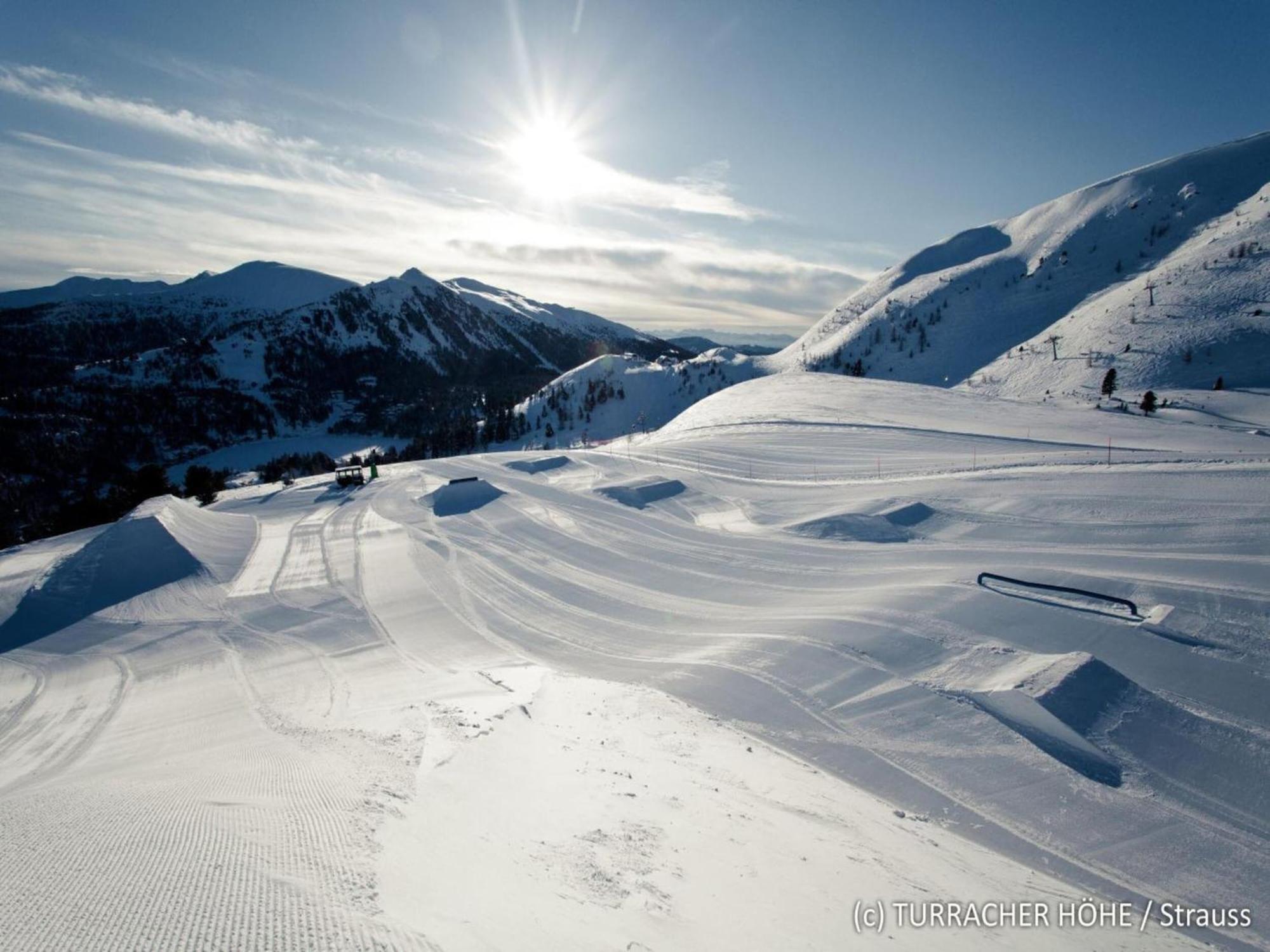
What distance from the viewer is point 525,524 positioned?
24.8 metres

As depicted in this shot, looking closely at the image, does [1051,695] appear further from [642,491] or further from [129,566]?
[129,566]

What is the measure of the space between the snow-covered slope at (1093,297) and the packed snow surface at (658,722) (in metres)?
57.6

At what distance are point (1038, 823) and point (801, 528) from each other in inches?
504

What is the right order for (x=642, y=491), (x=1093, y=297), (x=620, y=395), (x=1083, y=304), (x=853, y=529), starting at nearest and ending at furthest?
1. (x=853, y=529)
2. (x=642, y=491)
3. (x=1083, y=304)
4. (x=1093, y=297)
5. (x=620, y=395)

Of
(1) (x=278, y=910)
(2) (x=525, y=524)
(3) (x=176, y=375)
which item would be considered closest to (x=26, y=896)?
(1) (x=278, y=910)

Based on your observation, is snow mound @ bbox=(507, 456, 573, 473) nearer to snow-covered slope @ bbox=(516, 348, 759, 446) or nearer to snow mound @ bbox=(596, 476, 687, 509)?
A: snow mound @ bbox=(596, 476, 687, 509)

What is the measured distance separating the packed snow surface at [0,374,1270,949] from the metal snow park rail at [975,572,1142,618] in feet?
1.01

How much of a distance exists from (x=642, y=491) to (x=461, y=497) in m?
9.70

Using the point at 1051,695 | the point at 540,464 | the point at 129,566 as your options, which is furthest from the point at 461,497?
the point at 1051,695

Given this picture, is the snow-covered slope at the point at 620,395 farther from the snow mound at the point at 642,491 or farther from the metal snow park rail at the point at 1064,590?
the metal snow park rail at the point at 1064,590

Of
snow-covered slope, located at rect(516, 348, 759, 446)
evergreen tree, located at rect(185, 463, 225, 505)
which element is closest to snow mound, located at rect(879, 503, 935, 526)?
evergreen tree, located at rect(185, 463, 225, 505)

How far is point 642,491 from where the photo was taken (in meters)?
26.7

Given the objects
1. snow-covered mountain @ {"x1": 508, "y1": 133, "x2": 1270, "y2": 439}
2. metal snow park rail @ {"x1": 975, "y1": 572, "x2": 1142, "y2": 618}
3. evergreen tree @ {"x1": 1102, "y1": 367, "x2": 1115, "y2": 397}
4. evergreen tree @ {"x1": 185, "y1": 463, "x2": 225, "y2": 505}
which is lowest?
evergreen tree @ {"x1": 185, "y1": 463, "x2": 225, "y2": 505}

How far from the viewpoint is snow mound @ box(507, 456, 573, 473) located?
1390 inches
